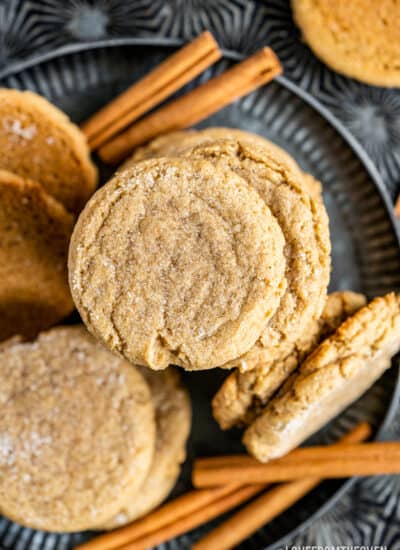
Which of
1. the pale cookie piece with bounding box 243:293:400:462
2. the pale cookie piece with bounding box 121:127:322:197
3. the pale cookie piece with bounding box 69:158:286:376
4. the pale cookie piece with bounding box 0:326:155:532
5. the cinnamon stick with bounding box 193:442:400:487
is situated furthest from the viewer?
the cinnamon stick with bounding box 193:442:400:487

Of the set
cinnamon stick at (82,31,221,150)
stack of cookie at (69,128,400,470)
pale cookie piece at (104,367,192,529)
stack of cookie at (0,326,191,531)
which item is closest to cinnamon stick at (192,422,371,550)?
pale cookie piece at (104,367,192,529)

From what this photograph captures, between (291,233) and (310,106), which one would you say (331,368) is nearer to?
(291,233)

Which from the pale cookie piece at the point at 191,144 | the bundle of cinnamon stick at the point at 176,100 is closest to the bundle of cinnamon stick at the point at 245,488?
the pale cookie piece at the point at 191,144

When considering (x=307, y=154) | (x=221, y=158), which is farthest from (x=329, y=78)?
(x=221, y=158)

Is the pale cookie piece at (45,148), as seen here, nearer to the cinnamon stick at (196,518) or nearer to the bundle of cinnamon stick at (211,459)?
the bundle of cinnamon stick at (211,459)

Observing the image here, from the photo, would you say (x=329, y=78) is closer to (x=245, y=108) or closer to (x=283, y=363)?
(x=245, y=108)

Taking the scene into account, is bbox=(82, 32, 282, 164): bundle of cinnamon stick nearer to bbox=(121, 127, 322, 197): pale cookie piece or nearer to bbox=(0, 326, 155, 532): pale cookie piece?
bbox=(121, 127, 322, 197): pale cookie piece

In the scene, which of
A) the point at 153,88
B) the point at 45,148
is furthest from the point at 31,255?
the point at 153,88
